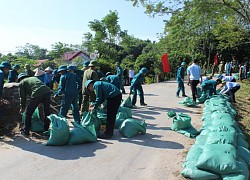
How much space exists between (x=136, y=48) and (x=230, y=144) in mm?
40590

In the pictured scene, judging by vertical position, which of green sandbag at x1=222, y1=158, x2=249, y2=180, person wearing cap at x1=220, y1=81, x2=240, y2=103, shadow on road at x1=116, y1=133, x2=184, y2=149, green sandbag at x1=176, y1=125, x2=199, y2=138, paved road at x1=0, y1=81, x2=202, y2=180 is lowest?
paved road at x1=0, y1=81, x2=202, y2=180

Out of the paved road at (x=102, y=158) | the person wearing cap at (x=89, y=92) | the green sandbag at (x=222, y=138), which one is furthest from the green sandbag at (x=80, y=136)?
the green sandbag at (x=222, y=138)

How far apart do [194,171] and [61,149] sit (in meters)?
2.57

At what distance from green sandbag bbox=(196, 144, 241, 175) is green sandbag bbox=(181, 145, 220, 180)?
6 cm

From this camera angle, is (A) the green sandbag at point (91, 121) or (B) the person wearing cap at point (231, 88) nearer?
(A) the green sandbag at point (91, 121)

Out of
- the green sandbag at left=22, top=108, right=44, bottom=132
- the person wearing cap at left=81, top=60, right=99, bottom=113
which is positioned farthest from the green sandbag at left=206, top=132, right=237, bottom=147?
the green sandbag at left=22, top=108, right=44, bottom=132

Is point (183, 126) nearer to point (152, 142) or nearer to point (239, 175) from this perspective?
point (152, 142)

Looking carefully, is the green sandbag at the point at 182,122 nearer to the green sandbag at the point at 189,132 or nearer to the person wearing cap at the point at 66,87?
the green sandbag at the point at 189,132

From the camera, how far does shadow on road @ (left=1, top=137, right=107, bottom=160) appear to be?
205 inches

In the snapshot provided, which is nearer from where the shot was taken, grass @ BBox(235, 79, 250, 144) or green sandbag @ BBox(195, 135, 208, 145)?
green sandbag @ BBox(195, 135, 208, 145)

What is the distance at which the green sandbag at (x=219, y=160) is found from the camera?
12.7 ft

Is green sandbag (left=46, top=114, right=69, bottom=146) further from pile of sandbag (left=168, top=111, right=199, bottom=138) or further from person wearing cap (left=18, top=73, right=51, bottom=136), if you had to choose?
pile of sandbag (left=168, top=111, right=199, bottom=138)

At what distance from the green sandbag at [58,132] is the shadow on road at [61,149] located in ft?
0.31

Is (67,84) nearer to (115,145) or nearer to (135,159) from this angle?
(115,145)
